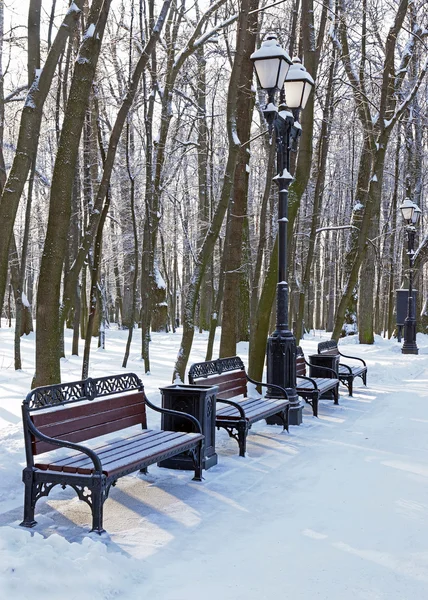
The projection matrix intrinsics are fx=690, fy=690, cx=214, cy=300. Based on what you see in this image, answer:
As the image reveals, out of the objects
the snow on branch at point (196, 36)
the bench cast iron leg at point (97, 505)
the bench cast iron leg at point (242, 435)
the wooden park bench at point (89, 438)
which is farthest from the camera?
the snow on branch at point (196, 36)

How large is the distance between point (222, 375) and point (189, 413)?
1698mm

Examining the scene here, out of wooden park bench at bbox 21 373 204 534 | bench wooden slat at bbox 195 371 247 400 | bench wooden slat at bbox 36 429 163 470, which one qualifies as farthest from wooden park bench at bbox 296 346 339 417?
bench wooden slat at bbox 36 429 163 470

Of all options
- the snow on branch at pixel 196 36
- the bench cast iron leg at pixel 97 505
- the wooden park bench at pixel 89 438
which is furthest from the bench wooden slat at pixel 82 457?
the snow on branch at pixel 196 36

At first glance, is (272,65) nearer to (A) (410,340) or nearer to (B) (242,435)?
(B) (242,435)

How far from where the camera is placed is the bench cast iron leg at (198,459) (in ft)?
20.5

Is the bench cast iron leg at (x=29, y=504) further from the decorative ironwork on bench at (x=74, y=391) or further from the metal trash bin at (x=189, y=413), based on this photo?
the metal trash bin at (x=189, y=413)

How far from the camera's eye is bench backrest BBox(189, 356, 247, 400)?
7.79m

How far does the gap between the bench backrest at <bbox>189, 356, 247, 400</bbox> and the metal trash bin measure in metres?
0.64

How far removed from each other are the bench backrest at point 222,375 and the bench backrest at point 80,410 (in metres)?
1.11

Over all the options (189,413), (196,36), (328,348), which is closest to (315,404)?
(328,348)

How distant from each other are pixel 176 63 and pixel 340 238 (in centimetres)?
3206

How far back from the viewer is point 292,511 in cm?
540

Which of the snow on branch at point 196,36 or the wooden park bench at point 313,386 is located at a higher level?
the snow on branch at point 196,36

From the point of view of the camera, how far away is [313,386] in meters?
10.6
